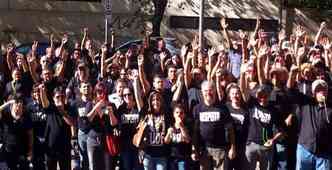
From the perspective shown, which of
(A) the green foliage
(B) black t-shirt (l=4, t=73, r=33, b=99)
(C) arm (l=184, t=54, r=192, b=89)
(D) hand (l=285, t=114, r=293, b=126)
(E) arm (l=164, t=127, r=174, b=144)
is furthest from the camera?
(A) the green foliage

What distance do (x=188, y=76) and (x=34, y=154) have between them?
7.92 feet

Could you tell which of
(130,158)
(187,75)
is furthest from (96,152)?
(187,75)

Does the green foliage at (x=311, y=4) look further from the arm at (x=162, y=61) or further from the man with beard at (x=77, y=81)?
the man with beard at (x=77, y=81)

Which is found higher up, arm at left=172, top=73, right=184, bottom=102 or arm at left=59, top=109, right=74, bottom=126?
arm at left=172, top=73, right=184, bottom=102

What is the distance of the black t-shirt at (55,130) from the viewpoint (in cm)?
1045

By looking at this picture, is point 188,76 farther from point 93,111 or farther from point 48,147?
point 48,147

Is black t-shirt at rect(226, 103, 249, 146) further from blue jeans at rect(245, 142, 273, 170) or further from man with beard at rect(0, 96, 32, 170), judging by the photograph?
man with beard at rect(0, 96, 32, 170)

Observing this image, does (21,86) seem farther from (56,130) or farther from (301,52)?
(301,52)

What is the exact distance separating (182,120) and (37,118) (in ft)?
7.24

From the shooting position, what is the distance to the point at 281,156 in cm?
1014

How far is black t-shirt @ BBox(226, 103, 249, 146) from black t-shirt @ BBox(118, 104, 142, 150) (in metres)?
1.25

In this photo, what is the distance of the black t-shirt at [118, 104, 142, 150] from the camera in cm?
1000

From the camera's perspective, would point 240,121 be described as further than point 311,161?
Yes

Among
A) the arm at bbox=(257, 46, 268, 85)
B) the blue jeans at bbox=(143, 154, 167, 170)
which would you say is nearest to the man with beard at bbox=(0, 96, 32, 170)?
the blue jeans at bbox=(143, 154, 167, 170)
